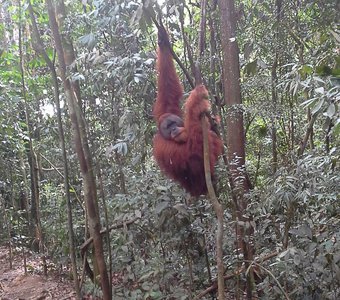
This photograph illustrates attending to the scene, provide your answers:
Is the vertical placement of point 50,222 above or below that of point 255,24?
below

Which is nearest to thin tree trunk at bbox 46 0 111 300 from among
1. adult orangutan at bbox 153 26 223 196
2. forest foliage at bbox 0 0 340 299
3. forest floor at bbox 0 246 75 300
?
forest foliage at bbox 0 0 340 299

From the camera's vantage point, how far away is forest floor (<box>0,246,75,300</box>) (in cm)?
495

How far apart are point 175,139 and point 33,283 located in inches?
132

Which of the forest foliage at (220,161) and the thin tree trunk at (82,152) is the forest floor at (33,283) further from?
the thin tree trunk at (82,152)

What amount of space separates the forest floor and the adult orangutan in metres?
2.29

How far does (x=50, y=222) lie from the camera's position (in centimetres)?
520

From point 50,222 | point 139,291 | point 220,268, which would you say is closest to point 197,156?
point 139,291

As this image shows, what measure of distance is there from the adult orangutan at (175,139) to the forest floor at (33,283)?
2294 millimetres

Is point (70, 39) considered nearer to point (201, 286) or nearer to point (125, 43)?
point (125, 43)

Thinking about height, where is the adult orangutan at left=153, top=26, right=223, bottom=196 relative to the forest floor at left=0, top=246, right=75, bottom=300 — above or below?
above

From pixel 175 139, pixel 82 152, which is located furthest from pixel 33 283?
pixel 175 139

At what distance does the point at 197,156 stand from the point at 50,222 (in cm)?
276

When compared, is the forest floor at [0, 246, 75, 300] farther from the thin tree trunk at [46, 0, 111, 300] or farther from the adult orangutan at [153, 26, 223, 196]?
the adult orangutan at [153, 26, 223, 196]

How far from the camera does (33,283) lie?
5.45 metres
